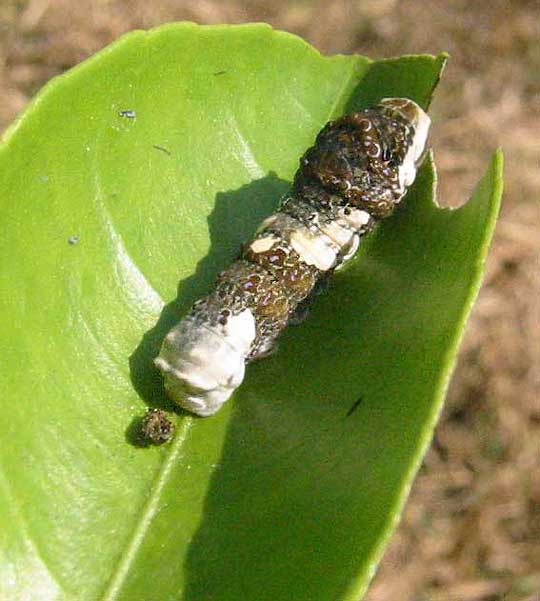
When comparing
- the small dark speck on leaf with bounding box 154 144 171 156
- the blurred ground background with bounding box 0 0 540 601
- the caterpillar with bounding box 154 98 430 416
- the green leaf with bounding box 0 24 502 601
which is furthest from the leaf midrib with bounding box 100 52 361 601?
the blurred ground background with bounding box 0 0 540 601

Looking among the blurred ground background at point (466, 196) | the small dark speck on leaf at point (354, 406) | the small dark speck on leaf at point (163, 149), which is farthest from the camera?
the blurred ground background at point (466, 196)

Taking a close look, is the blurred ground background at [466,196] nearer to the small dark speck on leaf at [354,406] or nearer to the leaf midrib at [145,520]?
the leaf midrib at [145,520]

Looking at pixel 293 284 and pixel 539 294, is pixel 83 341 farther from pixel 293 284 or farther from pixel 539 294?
pixel 539 294

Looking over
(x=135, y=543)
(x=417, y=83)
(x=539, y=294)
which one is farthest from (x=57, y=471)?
(x=539, y=294)

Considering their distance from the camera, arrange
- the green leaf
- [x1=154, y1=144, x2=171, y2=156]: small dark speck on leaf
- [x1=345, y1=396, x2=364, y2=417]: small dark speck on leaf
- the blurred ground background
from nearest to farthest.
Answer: the green leaf → [x1=345, y1=396, x2=364, y2=417]: small dark speck on leaf → [x1=154, y1=144, x2=171, y2=156]: small dark speck on leaf → the blurred ground background

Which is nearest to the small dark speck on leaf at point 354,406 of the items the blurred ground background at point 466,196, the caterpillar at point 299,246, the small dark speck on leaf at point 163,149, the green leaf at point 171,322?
the green leaf at point 171,322

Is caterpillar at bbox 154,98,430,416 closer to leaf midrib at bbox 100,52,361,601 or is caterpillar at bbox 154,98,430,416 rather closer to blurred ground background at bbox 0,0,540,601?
leaf midrib at bbox 100,52,361,601
